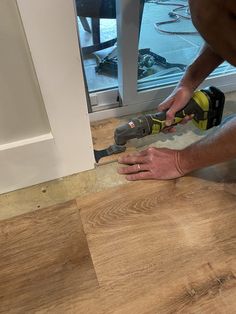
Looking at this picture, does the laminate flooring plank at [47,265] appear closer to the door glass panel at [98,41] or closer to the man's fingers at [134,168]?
the man's fingers at [134,168]

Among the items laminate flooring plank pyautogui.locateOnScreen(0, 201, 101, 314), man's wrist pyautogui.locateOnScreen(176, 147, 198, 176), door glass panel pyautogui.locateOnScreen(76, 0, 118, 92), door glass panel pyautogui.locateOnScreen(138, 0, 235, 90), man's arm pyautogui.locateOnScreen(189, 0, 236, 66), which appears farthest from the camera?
door glass panel pyautogui.locateOnScreen(138, 0, 235, 90)

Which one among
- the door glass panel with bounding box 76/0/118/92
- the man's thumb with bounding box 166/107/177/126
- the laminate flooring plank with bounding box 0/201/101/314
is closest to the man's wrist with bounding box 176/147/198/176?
the man's thumb with bounding box 166/107/177/126

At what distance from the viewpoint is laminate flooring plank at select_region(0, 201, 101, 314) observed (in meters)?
0.65

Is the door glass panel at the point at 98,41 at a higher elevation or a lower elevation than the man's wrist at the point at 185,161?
higher

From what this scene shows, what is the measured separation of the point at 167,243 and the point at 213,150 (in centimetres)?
28

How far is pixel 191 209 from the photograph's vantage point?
0.82m

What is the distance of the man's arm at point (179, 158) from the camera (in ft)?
2.43

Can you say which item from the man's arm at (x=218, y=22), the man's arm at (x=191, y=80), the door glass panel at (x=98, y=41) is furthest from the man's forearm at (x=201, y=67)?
the door glass panel at (x=98, y=41)

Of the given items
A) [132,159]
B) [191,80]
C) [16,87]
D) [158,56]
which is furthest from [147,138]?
[16,87]

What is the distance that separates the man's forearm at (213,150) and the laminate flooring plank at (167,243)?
Result: 0.08m

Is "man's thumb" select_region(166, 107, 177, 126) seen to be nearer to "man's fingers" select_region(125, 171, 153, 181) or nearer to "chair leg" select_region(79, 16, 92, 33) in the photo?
"man's fingers" select_region(125, 171, 153, 181)

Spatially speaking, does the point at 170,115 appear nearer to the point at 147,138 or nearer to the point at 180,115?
the point at 180,115

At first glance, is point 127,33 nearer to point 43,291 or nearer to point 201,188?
point 201,188

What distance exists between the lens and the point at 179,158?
87 cm
